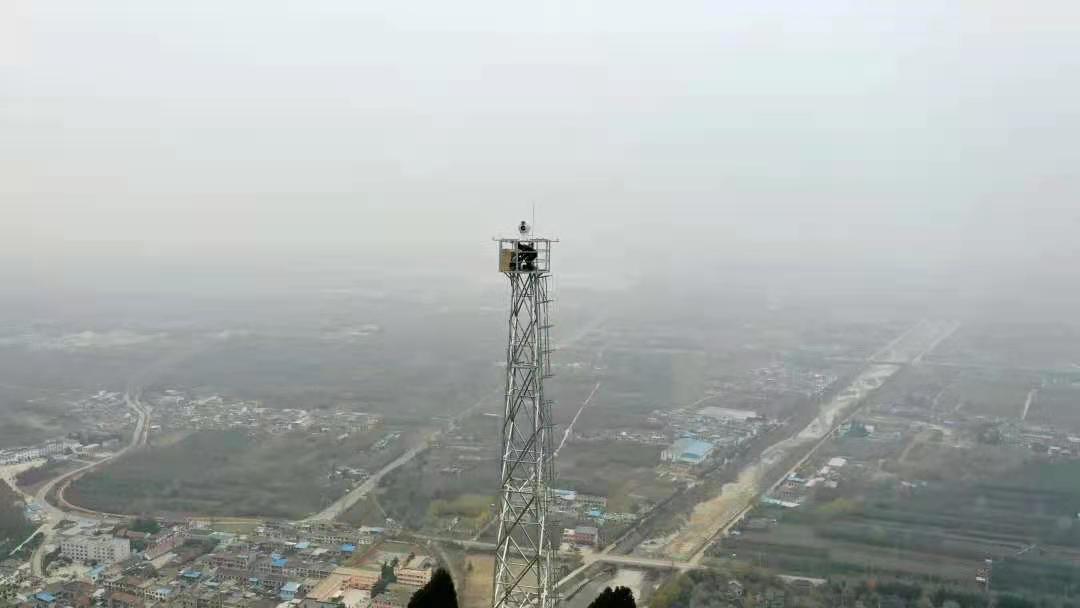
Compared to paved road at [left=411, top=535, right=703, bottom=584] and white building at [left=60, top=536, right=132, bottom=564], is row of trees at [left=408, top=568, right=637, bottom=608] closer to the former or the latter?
paved road at [left=411, top=535, right=703, bottom=584]

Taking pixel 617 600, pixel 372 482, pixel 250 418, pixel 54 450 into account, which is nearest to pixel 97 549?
pixel 372 482

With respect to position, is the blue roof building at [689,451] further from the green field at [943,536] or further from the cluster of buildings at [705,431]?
the green field at [943,536]

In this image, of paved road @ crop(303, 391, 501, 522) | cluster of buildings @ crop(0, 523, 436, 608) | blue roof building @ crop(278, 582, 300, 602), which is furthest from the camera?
paved road @ crop(303, 391, 501, 522)

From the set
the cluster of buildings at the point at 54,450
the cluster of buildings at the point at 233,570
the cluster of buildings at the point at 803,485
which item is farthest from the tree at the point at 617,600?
the cluster of buildings at the point at 54,450

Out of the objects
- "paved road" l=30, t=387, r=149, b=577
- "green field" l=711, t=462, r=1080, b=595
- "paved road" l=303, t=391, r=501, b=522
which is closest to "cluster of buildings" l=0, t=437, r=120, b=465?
"paved road" l=30, t=387, r=149, b=577

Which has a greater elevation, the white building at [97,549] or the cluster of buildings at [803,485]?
the cluster of buildings at [803,485]

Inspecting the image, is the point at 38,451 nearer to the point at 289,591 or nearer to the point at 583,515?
A: the point at 289,591

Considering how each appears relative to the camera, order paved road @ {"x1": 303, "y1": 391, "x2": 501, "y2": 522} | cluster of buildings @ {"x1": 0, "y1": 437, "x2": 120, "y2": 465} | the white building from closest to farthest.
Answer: the white building, paved road @ {"x1": 303, "y1": 391, "x2": 501, "y2": 522}, cluster of buildings @ {"x1": 0, "y1": 437, "x2": 120, "y2": 465}

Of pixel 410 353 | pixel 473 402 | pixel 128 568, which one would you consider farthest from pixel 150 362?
pixel 128 568
